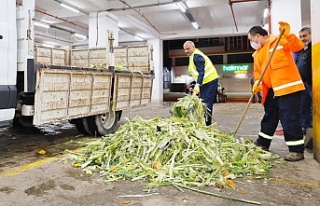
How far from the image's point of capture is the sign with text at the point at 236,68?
2445 centimetres

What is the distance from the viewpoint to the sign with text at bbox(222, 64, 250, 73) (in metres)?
24.5

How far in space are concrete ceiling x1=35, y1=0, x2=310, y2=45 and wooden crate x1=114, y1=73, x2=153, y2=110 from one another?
23.4ft

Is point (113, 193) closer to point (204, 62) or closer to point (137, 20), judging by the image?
point (204, 62)

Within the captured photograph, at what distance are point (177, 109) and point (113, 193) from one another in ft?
6.33

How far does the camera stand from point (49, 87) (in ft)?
12.5

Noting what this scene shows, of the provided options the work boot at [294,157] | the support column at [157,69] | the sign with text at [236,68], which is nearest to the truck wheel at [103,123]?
the work boot at [294,157]

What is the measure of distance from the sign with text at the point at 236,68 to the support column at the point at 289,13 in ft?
47.0

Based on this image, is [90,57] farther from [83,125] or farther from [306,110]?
[306,110]

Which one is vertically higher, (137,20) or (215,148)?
(137,20)

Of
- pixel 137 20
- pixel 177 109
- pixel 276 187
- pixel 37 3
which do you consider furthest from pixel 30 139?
pixel 137 20

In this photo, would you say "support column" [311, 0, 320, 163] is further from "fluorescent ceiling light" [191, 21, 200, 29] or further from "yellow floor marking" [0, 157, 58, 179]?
"fluorescent ceiling light" [191, 21, 200, 29]

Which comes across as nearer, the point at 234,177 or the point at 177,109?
the point at 234,177

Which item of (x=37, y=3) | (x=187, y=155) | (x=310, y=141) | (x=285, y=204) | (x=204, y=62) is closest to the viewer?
(x=285, y=204)

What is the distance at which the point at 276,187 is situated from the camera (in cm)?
262
